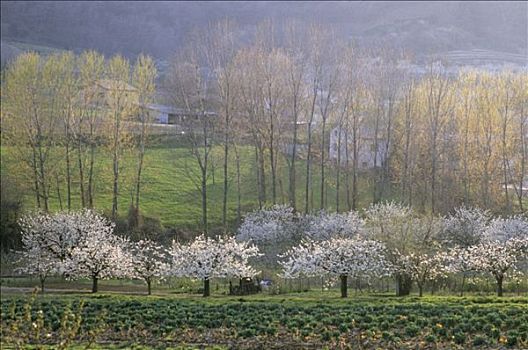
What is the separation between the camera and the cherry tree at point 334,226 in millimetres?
30703

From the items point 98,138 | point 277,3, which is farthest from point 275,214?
point 277,3

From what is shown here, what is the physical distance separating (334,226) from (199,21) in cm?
6231

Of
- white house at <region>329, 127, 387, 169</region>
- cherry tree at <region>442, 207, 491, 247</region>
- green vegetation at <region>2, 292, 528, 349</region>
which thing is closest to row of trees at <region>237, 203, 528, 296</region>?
cherry tree at <region>442, 207, 491, 247</region>

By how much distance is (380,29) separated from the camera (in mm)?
70000

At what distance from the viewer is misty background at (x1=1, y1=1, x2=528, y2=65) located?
5916cm

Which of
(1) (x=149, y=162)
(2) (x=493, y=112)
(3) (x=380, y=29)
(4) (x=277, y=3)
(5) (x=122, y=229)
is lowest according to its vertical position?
(5) (x=122, y=229)

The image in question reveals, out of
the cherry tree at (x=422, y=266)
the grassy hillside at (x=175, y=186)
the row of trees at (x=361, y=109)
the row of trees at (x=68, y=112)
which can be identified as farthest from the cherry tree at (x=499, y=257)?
the row of trees at (x=68, y=112)

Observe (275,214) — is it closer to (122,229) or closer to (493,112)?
(122,229)

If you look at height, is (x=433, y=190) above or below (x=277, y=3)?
below

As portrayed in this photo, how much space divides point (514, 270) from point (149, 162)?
29474 mm

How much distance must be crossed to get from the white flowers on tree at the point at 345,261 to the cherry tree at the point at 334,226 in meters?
7.04

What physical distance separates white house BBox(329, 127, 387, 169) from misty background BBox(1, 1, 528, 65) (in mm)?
12225

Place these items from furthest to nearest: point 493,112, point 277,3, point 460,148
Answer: point 277,3, point 460,148, point 493,112

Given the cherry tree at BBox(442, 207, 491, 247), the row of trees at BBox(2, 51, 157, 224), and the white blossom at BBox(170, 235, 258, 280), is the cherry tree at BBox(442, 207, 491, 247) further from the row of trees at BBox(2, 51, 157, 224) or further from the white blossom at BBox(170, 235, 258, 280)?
the row of trees at BBox(2, 51, 157, 224)
